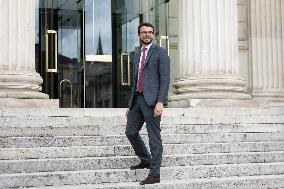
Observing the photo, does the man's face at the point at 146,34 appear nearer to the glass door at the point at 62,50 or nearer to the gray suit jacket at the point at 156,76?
the gray suit jacket at the point at 156,76

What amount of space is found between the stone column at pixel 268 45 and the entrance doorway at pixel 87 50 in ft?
11.7

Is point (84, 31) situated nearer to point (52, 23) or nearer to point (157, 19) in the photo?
point (52, 23)

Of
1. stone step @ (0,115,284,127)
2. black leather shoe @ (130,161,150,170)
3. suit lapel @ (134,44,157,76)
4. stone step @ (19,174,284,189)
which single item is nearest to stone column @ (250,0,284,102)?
stone step @ (0,115,284,127)

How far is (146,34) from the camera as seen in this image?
6.61 metres

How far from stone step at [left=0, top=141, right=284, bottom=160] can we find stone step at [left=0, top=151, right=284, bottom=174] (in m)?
0.28

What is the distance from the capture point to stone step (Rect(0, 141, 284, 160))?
279 inches

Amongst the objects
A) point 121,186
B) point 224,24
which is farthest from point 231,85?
point 121,186

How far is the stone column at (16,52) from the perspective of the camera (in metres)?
10.0

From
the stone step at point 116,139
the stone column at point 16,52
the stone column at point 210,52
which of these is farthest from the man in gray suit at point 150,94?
the stone column at point 210,52

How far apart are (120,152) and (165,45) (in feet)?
27.8

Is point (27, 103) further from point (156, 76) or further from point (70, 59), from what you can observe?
point (70, 59)

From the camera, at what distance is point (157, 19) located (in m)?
16.0

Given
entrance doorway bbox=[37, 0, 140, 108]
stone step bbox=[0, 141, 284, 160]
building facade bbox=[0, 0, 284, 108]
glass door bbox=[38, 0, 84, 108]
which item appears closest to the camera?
stone step bbox=[0, 141, 284, 160]

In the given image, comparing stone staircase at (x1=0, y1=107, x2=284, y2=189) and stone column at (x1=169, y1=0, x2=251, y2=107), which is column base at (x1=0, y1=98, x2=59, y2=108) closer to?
stone staircase at (x1=0, y1=107, x2=284, y2=189)
